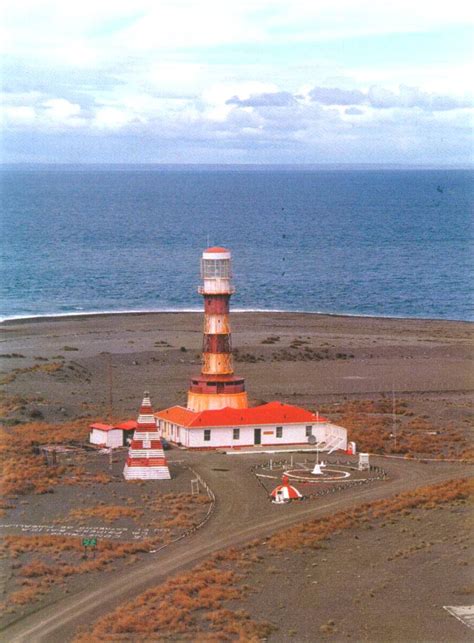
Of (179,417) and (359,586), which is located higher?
(179,417)

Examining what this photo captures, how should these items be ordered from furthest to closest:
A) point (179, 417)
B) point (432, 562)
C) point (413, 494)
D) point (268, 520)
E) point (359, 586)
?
point (179, 417) → point (413, 494) → point (268, 520) → point (432, 562) → point (359, 586)

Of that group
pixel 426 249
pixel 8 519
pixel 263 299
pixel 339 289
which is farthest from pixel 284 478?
pixel 426 249

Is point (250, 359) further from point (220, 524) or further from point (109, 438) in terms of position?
point (220, 524)

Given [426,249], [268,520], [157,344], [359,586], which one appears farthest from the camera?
[426,249]

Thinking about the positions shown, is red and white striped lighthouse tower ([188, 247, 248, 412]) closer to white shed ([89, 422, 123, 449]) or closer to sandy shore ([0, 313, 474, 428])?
white shed ([89, 422, 123, 449])

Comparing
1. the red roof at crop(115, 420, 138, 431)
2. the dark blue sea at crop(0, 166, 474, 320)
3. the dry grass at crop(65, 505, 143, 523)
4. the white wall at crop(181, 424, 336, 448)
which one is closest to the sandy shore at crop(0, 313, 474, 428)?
the red roof at crop(115, 420, 138, 431)

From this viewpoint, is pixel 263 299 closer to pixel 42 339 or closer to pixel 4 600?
pixel 42 339

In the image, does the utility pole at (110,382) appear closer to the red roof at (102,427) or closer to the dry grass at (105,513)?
the red roof at (102,427)
